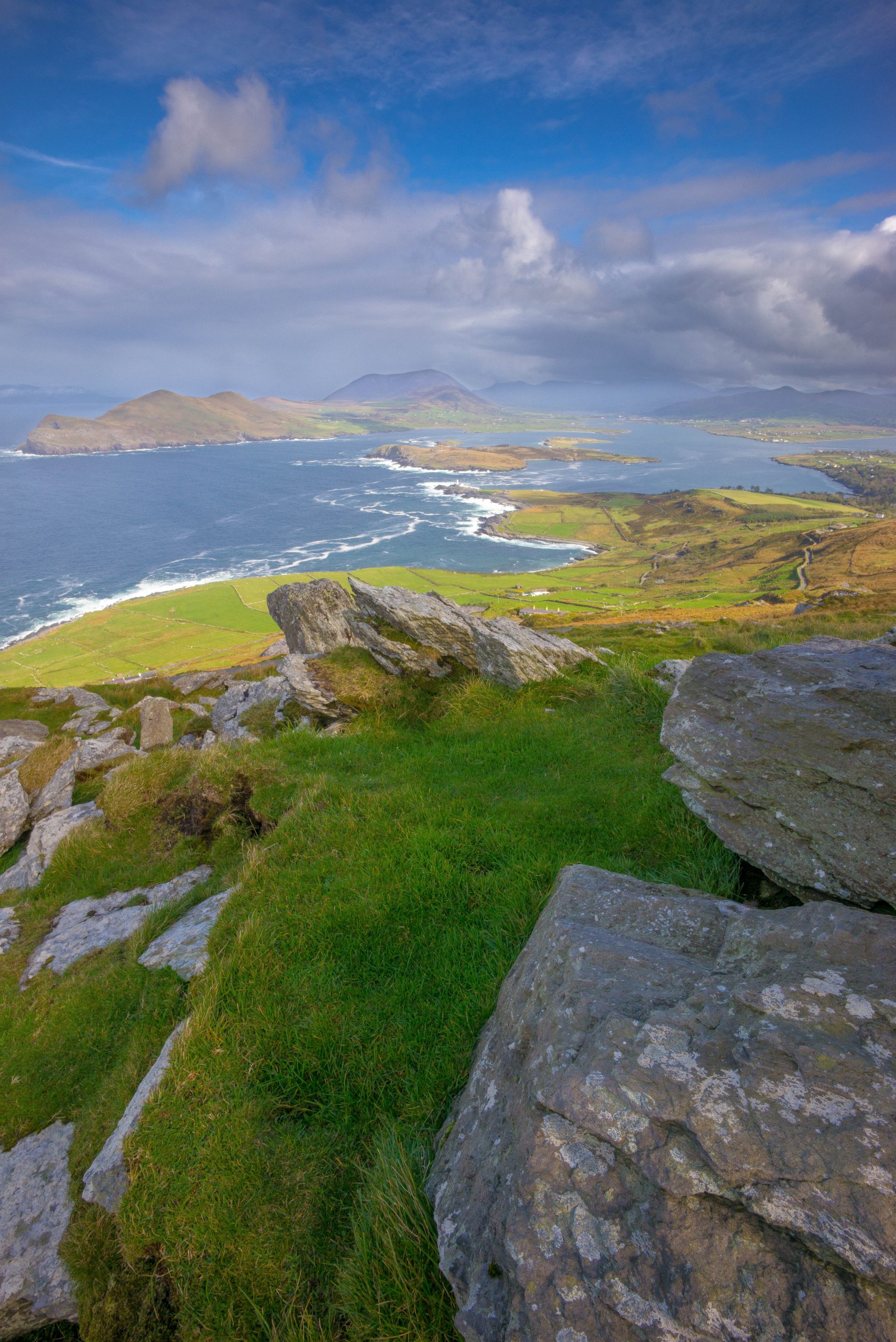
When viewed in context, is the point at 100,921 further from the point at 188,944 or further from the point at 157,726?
the point at 157,726

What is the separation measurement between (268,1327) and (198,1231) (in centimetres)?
79

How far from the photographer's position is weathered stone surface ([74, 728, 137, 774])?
50.3 ft

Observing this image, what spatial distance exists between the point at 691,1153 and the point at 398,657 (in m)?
12.3

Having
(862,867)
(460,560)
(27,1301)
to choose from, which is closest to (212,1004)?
(27,1301)

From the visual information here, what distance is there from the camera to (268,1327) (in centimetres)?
358

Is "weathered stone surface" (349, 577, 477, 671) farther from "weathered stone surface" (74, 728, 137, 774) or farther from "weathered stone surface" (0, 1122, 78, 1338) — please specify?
"weathered stone surface" (0, 1122, 78, 1338)

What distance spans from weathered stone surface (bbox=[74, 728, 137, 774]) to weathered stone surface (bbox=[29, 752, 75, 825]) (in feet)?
0.60

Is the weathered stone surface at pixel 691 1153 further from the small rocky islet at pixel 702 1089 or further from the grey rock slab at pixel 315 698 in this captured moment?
the grey rock slab at pixel 315 698

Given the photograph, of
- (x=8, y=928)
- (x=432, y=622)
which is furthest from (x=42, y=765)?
(x=432, y=622)

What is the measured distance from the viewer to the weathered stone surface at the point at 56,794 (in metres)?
13.6

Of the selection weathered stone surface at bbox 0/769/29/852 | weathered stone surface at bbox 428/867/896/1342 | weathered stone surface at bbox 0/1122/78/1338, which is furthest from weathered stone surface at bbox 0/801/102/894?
weathered stone surface at bbox 428/867/896/1342

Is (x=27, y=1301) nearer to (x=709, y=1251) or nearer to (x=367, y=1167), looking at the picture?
(x=367, y=1167)

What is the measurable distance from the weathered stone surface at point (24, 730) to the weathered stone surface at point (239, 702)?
1024 cm

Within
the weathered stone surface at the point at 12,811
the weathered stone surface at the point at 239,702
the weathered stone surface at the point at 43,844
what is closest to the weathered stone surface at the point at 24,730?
the weathered stone surface at the point at 239,702
